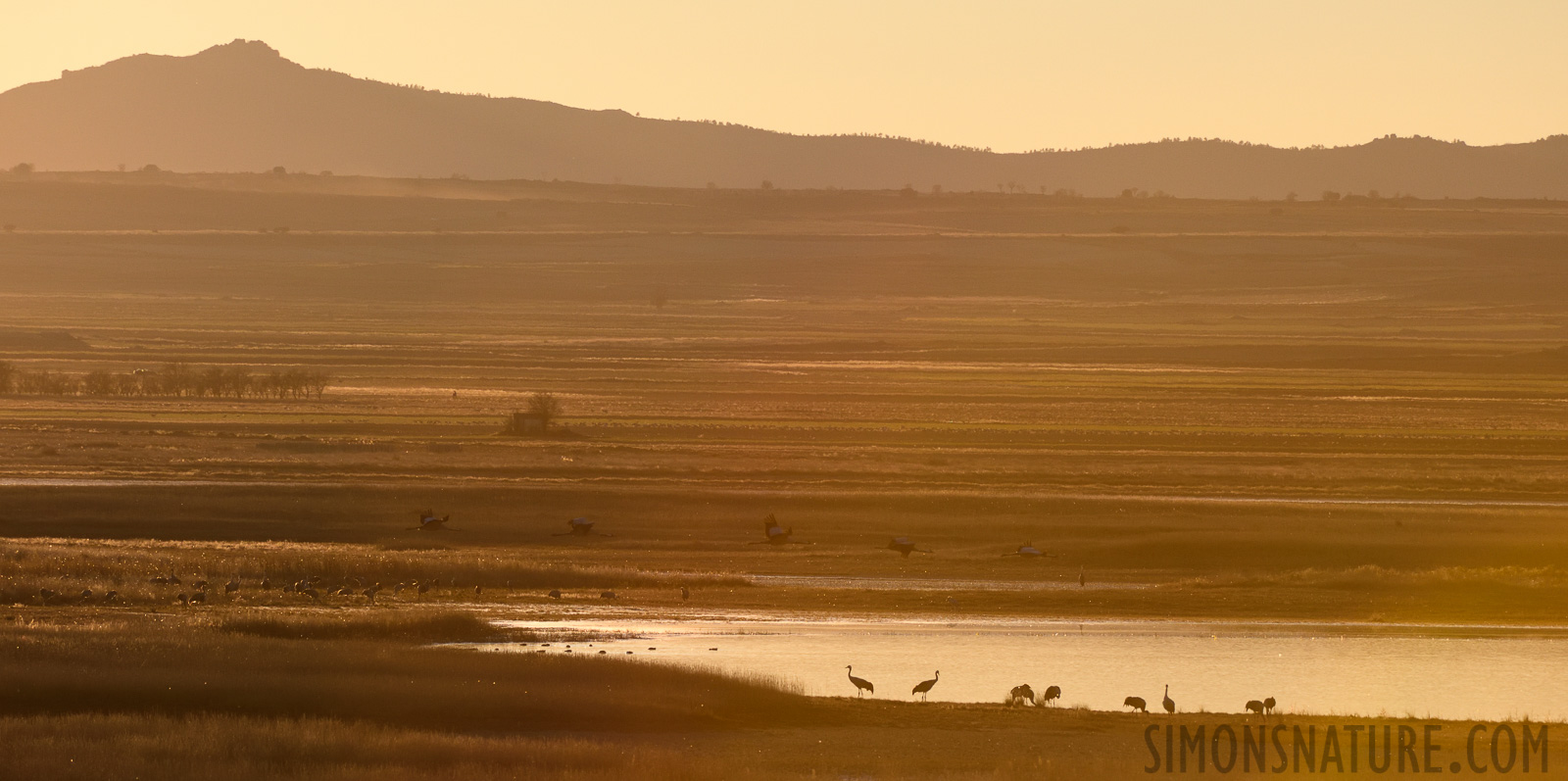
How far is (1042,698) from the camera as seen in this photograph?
2344 cm

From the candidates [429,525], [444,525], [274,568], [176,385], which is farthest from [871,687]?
[176,385]

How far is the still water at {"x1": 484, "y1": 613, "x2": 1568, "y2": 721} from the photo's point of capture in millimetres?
24562

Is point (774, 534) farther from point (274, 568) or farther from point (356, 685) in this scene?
point (356, 685)

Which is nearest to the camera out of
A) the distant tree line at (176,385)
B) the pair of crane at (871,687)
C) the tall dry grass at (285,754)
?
the tall dry grass at (285,754)

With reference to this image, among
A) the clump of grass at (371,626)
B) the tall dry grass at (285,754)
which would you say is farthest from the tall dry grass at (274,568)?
the tall dry grass at (285,754)

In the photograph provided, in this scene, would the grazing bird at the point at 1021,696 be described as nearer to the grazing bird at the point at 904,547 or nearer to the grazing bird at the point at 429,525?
the grazing bird at the point at 904,547

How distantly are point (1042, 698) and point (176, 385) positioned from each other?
59.2 meters

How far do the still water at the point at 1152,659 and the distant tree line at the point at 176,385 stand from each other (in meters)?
47.5

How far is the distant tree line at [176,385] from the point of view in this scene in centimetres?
7388

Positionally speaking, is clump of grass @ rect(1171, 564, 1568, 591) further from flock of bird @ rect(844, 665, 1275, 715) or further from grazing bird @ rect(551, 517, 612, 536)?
grazing bird @ rect(551, 517, 612, 536)

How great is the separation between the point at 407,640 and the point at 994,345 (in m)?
83.4

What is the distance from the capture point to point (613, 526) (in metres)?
40.7

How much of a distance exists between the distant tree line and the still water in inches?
1871

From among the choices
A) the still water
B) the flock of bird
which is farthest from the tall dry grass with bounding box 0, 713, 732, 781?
the still water
